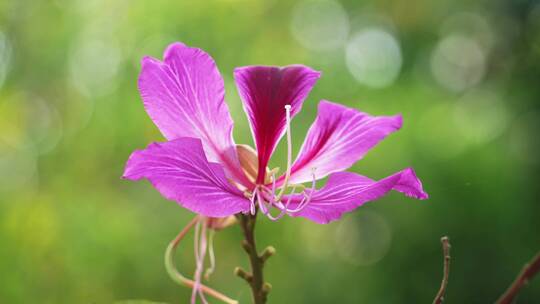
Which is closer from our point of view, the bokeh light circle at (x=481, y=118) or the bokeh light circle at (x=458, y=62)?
the bokeh light circle at (x=481, y=118)

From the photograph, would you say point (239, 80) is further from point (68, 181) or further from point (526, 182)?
point (68, 181)

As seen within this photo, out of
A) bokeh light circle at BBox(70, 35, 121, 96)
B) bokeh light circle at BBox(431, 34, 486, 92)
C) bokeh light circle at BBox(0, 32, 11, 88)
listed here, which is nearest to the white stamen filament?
bokeh light circle at BBox(0, 32, 11, 88)

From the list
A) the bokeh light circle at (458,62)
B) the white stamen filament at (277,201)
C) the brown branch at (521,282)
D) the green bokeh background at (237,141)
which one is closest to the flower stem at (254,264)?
the white stamen filament at (277,201)

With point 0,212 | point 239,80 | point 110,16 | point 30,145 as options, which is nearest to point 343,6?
point 110,16

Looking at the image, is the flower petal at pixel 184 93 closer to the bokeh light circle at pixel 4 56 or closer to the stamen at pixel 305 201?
the stamen at pixel 305 201

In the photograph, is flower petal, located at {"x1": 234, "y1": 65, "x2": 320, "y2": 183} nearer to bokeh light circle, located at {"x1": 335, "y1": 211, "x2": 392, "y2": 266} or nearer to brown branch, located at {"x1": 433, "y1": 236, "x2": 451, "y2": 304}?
brown branch, located at {"x1": 433, "y1": 236, "x2": 451, "y2": 304}
